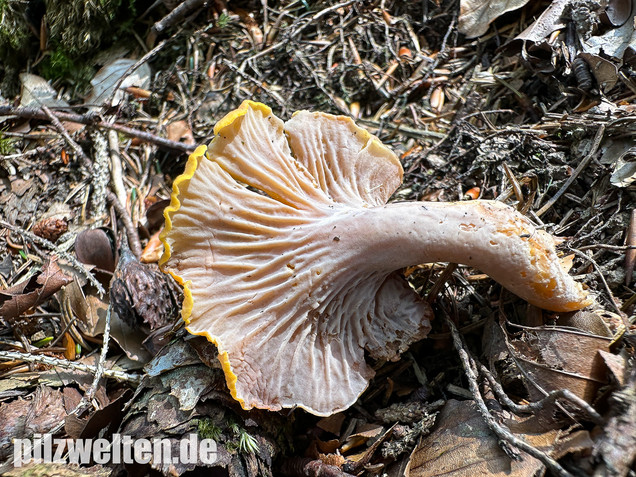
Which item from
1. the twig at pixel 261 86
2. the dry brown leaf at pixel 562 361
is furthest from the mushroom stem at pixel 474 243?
the twig at pixel 261 86

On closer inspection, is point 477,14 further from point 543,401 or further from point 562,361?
point 543,401

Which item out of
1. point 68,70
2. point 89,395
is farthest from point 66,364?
point 68,70

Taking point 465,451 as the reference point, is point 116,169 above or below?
above

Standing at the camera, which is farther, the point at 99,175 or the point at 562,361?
the point at 99,175

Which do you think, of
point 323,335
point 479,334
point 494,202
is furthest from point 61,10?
point 479,334

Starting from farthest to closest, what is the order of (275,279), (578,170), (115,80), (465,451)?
1. (115,80)
2. (578,170)
3. (275,279)
4. (465,451)

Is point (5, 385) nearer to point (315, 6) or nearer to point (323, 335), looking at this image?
point (323, 335)
